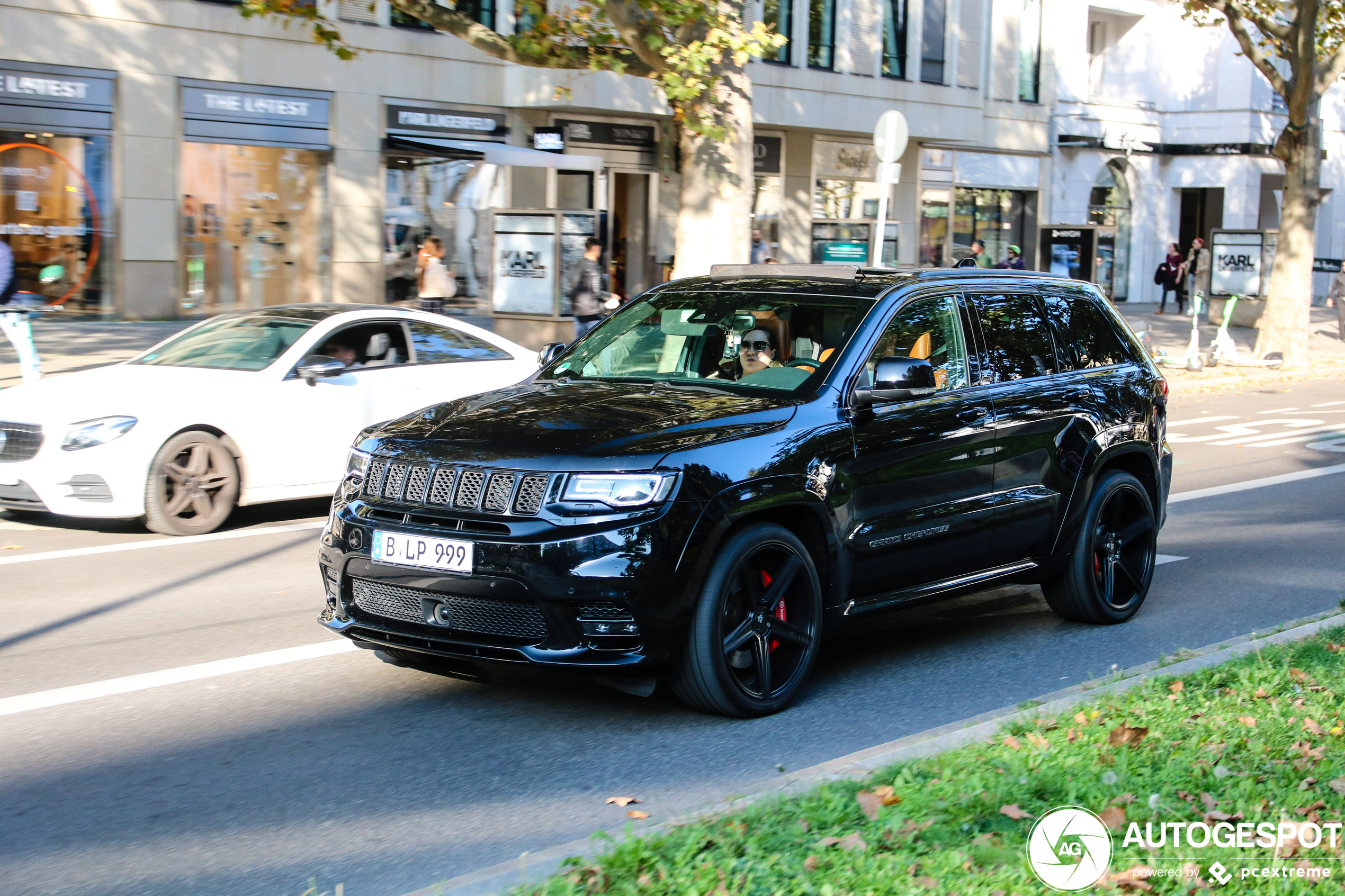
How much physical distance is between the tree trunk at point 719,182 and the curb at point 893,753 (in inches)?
367

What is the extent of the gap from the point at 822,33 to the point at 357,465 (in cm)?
2877

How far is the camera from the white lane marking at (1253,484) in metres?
11.9

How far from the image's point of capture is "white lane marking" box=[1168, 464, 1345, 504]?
11945 millimetres

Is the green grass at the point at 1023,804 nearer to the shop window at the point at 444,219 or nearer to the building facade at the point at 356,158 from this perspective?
the building facade at the point at 356,158

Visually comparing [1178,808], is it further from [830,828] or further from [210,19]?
[210,19]

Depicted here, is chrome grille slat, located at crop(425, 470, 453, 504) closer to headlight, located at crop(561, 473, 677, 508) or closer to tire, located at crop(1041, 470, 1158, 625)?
headlight, located at crop(561, 473, 677, 508)

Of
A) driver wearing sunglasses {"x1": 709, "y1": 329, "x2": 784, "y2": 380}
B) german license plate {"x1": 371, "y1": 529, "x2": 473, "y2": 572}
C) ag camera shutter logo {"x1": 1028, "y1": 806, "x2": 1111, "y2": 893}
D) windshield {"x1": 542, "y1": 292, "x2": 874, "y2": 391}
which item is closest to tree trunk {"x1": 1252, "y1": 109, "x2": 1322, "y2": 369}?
windshield {"x1": 542, "y1": 292, "x2": 874, "y2": 391}

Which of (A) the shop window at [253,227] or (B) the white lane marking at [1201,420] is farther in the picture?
(A) the shop window at [253,227]

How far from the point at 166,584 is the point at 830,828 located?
5.04 m

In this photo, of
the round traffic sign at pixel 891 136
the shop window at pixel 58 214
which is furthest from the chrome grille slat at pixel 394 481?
the shop window at pixel 58 214

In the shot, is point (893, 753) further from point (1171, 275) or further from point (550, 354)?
point (1171, 275)

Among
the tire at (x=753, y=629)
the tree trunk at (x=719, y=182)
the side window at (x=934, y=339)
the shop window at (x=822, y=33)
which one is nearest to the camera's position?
the tire at (x=753, y=629)

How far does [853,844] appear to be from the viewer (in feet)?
12.7

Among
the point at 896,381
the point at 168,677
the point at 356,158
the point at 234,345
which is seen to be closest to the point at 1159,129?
the point at 356,158
